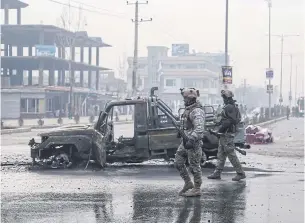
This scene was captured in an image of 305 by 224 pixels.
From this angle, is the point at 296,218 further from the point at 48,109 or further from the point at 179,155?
the point at 48,109

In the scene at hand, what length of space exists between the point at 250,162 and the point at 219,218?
8032mm

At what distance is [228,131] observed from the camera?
10875mm

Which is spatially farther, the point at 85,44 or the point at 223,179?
the point at 85,44

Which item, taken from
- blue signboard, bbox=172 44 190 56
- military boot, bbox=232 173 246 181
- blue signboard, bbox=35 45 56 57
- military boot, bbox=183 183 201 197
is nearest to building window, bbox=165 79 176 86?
blue signboard, bbox=35 45 56 57

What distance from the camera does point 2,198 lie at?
8789 mm

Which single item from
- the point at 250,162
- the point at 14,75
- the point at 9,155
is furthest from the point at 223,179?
the point at 14,75

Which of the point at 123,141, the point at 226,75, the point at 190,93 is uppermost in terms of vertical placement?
the point at 226,75

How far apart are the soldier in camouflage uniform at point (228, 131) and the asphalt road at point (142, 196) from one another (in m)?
0.27

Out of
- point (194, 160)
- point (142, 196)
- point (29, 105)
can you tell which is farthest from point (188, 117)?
point (29, 105)

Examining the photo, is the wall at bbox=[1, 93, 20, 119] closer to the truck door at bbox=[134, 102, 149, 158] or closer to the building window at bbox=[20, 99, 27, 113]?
the building window at bbox=[20, 99, 27, 113]

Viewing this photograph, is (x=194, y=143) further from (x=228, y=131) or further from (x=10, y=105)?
(x=10, y=105)

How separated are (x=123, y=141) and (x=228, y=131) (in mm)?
3146

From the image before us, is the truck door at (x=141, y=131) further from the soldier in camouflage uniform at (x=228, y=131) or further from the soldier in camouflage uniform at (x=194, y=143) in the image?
the soldier in camouflage uniform at (x=194, y=143)

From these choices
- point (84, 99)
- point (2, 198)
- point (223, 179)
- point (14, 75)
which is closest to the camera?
point (2, 198)
